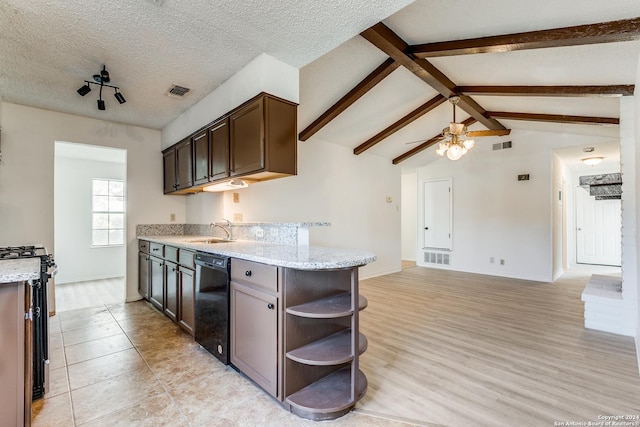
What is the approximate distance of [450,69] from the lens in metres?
3.68

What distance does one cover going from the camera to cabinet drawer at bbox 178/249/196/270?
9.04ft

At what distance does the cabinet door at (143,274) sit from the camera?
3.96 meters

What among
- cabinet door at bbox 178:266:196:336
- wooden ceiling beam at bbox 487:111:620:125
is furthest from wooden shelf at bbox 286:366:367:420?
wooden ceiling beam at bbox 487:111:620:125

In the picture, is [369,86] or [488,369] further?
[369,86]

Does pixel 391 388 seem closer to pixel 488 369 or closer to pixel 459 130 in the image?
pixel 488 369

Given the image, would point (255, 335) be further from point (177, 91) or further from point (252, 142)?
point (177, 91)

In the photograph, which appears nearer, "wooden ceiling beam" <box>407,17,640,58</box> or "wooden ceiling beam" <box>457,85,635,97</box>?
"wooden ceiling beam" <box>407,17,640,58</box>

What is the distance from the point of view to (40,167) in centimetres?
361

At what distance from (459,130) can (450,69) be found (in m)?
0.78

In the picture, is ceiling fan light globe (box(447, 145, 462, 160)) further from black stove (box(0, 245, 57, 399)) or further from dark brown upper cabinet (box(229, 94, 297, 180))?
black stove (box(0, 245, 57, 399))

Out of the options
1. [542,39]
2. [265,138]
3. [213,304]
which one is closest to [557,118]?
[542,39]

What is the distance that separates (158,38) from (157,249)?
2.33 meters

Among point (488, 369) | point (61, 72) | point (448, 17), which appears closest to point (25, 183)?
point (61, 72)

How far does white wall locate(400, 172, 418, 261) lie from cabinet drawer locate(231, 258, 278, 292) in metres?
6.82
